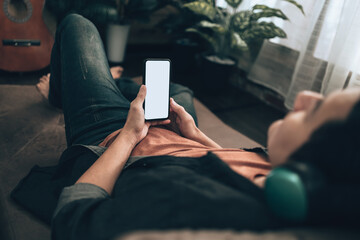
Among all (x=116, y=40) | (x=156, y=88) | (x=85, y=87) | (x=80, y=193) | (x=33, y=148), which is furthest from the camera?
(x=116, y=40)

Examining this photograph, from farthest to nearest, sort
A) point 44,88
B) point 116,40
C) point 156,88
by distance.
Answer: point 116,40 → point 44,88 → point 156,88

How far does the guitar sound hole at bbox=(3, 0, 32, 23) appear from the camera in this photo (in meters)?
1.66

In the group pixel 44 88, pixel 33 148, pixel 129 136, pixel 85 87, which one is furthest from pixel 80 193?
pixel 44 88

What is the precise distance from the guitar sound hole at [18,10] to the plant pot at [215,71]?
130 centimetres

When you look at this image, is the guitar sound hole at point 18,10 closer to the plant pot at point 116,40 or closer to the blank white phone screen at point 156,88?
the plant pot at point 116,40

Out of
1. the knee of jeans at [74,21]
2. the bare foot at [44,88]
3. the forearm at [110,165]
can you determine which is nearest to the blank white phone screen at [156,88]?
the forearm at [110,165]

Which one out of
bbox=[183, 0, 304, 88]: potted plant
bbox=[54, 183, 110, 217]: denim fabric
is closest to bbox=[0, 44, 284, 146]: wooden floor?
bbox=[183, 0, 304, 88]: potted plant

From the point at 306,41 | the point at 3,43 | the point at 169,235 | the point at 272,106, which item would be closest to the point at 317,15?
the point at 306,41

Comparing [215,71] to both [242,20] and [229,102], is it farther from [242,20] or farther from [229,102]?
[242,20]

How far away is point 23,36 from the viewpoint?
1.73 m

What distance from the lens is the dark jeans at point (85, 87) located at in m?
0.83

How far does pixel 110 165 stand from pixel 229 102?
164 cm

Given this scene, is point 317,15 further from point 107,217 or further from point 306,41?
point 107,217

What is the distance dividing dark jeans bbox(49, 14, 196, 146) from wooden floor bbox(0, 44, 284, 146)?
743 mm
